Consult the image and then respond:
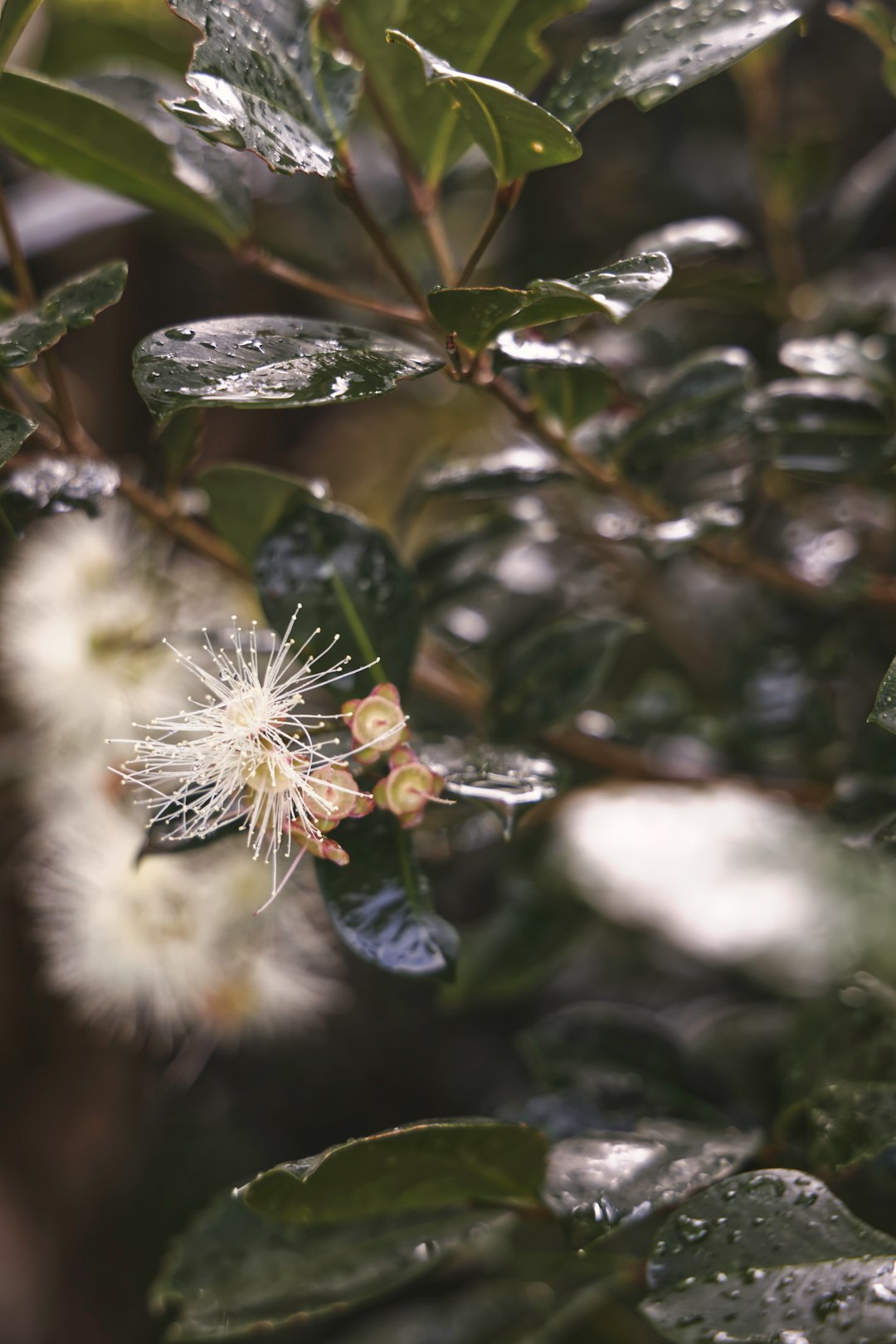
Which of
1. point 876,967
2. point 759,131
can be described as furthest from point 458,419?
point 876,967

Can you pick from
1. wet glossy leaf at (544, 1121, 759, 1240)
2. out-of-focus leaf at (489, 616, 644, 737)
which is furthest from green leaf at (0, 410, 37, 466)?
wet glossy leaf at (544, 1121, 759, 1240)

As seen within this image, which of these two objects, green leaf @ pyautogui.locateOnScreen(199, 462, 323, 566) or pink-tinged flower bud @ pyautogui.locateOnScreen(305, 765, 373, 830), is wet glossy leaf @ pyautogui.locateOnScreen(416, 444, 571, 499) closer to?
green leaf @ pyautogui.locateOnScreen(199, 462, 323, 566)

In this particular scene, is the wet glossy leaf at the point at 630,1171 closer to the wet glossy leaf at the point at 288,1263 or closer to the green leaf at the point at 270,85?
the wet glossy leaf at the point at 288,1263

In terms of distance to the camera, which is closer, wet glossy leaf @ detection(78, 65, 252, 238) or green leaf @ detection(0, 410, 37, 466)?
green leaf @ detection(0, 410, 37, 466)

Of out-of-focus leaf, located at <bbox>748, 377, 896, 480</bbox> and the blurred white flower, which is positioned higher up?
out-of-focus leaf, located at <bbox>748, 377, 896, 480</bbox>

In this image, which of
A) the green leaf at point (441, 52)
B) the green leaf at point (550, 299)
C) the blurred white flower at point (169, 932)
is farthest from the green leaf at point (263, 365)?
the blurred white flower at point (169, 932)

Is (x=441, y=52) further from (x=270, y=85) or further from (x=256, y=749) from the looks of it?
(x=256, y=749)
